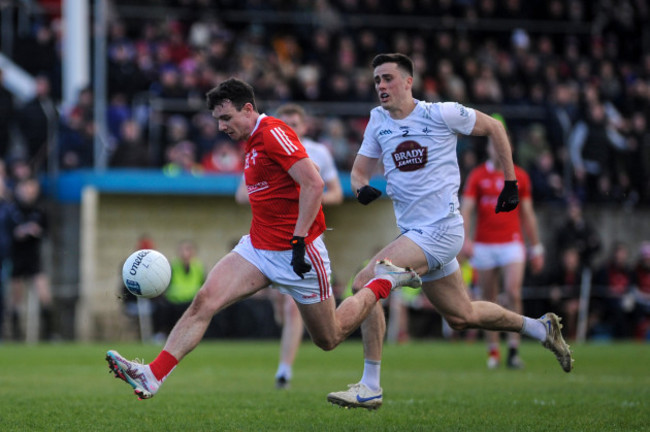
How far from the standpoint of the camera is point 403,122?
858 centimetres

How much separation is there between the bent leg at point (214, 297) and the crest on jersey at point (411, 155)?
5.37 feet

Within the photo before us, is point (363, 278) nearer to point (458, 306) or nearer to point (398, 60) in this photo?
point (458, 306)

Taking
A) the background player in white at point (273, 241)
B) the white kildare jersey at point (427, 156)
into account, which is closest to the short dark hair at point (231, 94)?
the background player in white at point (273, 241)

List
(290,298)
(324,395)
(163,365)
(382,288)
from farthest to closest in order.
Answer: (290,298), (324,395), (382,288), (163,365)

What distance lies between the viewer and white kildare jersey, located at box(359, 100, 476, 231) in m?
8.52

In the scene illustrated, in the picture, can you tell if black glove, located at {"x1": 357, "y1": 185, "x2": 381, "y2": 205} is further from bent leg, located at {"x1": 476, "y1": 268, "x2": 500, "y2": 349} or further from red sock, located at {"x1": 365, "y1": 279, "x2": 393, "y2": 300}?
bent leg, located at {"x1": 476, "y1": 268, "x2": 500, "y2": 349}

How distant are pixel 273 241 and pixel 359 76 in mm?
16902

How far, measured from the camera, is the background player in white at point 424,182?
8.41 meters

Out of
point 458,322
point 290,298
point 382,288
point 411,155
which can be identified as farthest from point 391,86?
point 290,298

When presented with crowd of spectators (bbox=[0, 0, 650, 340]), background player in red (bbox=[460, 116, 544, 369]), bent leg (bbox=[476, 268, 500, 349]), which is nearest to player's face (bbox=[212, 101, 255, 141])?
background player in red (bbox=[460, 116, 544, 369])

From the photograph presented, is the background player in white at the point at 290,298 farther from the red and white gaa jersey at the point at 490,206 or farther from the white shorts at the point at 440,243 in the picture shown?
the red and white gaa jersey at the point at 490,206

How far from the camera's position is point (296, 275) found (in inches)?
299

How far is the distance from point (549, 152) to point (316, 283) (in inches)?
591

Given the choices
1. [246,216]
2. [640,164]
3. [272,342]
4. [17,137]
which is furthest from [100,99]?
[640,164]
